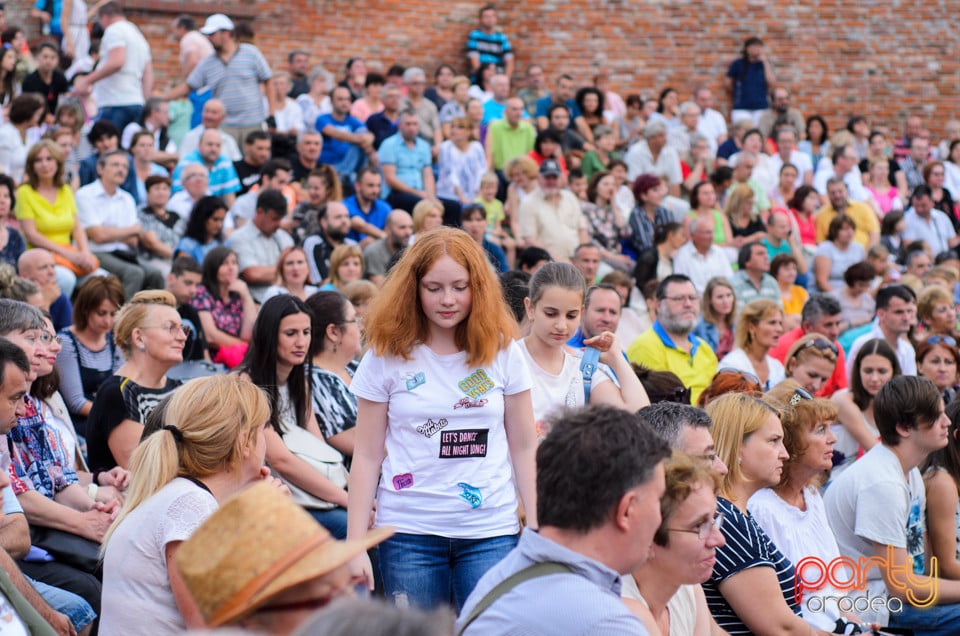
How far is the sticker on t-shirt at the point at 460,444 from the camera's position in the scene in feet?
12.7

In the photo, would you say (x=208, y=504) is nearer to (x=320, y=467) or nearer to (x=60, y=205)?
(x=320, y=467)

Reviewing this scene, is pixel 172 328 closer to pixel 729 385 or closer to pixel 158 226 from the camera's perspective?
pixel 729 385

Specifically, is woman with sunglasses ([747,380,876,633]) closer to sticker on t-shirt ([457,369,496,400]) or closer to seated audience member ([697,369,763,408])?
seated audience member ([697,369,763,408])

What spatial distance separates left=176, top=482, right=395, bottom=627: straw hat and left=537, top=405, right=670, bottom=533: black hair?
613 mm

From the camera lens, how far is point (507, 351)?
3996mm

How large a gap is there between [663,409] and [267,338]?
210 cm

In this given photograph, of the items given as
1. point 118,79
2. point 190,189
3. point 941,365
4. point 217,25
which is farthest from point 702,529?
point 217,25

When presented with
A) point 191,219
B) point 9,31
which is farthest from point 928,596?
point 9,31

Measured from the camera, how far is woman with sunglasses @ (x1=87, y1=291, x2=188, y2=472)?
5.21 metres

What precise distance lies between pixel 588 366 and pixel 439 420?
3.79 ft

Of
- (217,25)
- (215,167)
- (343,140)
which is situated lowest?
(215,167)

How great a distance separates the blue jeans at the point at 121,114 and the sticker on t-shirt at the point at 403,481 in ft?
32.3

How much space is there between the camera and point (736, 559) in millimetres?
3830

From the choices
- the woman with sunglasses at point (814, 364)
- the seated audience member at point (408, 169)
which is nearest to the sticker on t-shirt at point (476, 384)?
the woman with sunglasses at point (814, 364)
